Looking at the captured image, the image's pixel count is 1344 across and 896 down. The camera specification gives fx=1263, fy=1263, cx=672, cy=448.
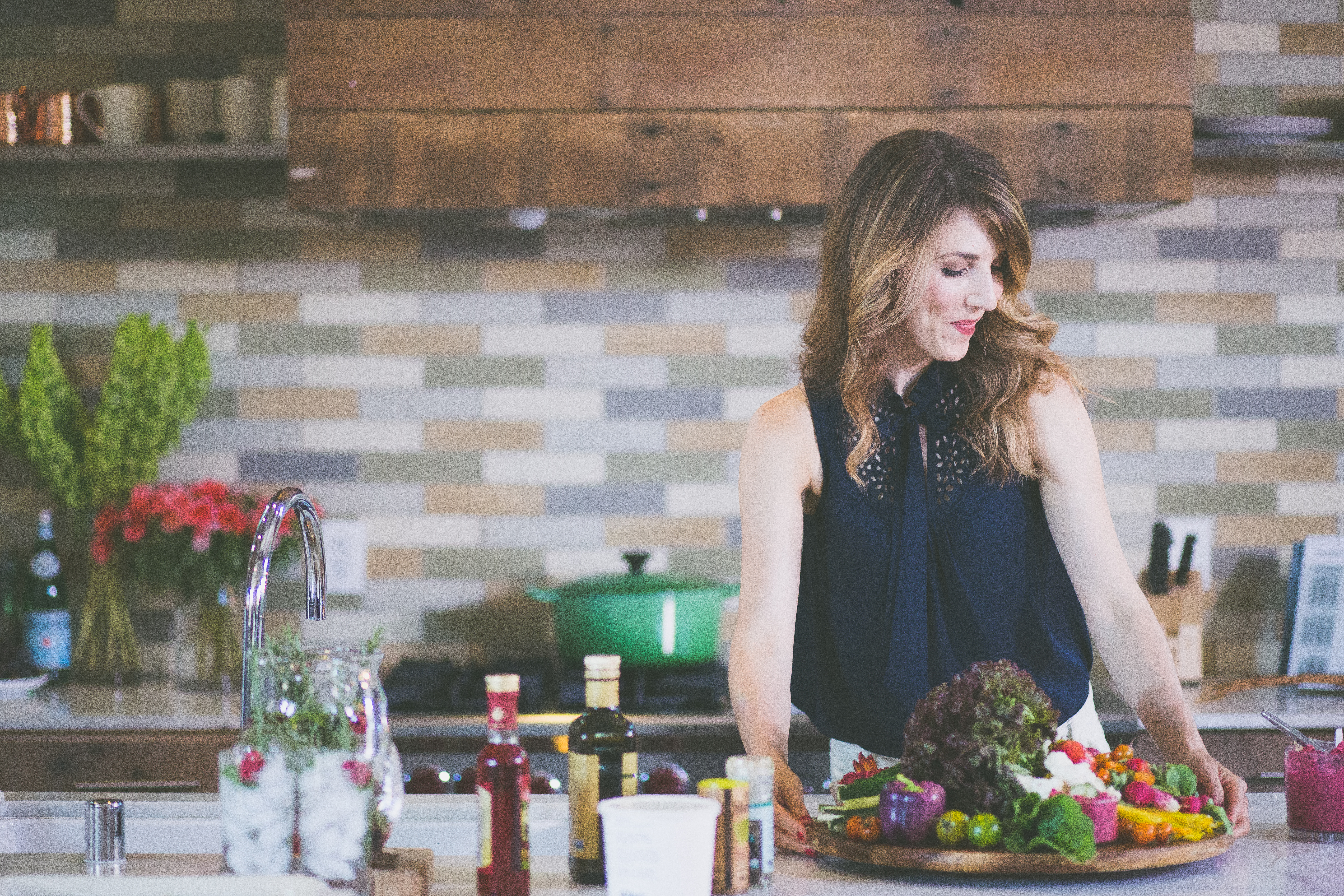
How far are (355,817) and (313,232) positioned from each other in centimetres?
223

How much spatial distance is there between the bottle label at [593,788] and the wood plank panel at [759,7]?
184 centimetres

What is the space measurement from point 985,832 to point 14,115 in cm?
275

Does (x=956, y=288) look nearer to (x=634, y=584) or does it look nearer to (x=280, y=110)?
(x=634, y=584)

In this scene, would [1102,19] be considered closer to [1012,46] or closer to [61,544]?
[1012,46]

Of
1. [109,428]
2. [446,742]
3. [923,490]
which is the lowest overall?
[446,742]

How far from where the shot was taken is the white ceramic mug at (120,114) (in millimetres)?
2893

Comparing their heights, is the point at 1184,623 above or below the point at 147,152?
below

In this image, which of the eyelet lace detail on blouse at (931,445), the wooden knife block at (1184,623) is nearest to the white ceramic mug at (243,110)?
the eyelet lace detail on blouse at (931,445)

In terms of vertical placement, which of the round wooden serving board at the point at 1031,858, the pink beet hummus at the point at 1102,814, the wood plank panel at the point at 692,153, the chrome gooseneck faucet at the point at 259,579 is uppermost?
the wood plank panel at the point at 692,153

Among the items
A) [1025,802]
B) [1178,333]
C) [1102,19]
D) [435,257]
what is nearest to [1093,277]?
[1178,333]

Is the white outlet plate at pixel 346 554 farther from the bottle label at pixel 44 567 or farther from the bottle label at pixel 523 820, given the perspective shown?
the bottle label at pixel 523 820

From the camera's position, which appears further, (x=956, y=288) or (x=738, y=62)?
(x=738, y=62)

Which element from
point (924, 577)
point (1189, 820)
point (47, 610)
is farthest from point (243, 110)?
point (1189, 820)

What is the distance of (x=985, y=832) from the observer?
1.17 metres
